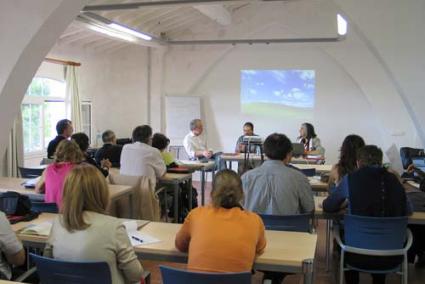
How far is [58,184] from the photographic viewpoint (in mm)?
3818

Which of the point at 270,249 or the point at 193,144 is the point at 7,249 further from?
the point at 193,144

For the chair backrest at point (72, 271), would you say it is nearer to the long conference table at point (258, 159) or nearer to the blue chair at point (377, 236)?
the blue chair at point (377, 236)

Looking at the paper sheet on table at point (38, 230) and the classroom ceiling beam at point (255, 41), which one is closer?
the paper sheet on table at point (38, 230)

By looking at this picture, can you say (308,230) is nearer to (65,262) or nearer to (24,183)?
(65,262)

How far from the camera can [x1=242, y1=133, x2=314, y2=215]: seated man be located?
321 centimetres

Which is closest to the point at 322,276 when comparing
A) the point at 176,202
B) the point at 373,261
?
the point at 373,261

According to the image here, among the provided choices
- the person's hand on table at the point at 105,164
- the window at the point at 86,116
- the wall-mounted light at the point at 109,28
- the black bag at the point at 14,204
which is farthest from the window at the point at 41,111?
the black bag at the point at 14,204

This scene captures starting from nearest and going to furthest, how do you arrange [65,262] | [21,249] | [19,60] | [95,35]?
[65,262]
[21,249]
[19,60]
[95,35]

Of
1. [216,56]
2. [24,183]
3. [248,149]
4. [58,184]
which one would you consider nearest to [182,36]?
[216,56]

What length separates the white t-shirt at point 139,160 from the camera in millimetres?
4961

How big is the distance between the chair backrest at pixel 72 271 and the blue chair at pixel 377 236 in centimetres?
182

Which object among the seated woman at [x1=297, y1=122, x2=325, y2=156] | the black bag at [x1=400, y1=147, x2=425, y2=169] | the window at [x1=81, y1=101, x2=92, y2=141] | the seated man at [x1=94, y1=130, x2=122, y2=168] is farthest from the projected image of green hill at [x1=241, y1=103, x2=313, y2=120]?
the seated man at [x1=94, y1=130, x2=122, y2=168]

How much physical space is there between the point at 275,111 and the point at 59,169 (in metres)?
6.19

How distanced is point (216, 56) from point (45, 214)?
22.1 feet
